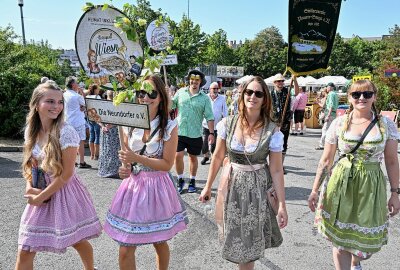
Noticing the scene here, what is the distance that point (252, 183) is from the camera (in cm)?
270

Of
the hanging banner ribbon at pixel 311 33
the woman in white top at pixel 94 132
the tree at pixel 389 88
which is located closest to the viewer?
the hanging banner ribbon at pixel 311 33

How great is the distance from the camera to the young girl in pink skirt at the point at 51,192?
8.49ft

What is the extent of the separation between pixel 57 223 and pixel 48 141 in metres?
0.61

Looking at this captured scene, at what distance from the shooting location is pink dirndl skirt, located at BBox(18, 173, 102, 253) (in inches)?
102

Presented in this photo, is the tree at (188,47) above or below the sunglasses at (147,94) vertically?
above

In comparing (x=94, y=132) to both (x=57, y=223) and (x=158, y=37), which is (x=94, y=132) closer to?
(x=158, y=37)

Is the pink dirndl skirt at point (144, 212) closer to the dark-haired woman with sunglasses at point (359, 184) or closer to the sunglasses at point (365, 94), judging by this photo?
the dark-haired woman with sunglasses at point (359, 184)

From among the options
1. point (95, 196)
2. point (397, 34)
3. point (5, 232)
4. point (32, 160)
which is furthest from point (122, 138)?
point (397, 34)

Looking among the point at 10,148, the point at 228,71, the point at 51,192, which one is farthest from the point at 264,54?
the point at 51,192

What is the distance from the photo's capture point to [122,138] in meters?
2.62

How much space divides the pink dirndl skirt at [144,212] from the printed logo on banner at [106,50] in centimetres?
75

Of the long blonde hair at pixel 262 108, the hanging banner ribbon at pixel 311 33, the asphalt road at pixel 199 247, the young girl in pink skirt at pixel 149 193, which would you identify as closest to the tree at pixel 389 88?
the asphalt road at pixel 199 247

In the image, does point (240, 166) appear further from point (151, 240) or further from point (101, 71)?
point (101, 71)

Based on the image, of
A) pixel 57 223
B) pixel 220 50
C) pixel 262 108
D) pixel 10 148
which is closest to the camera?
pixel 57 223
